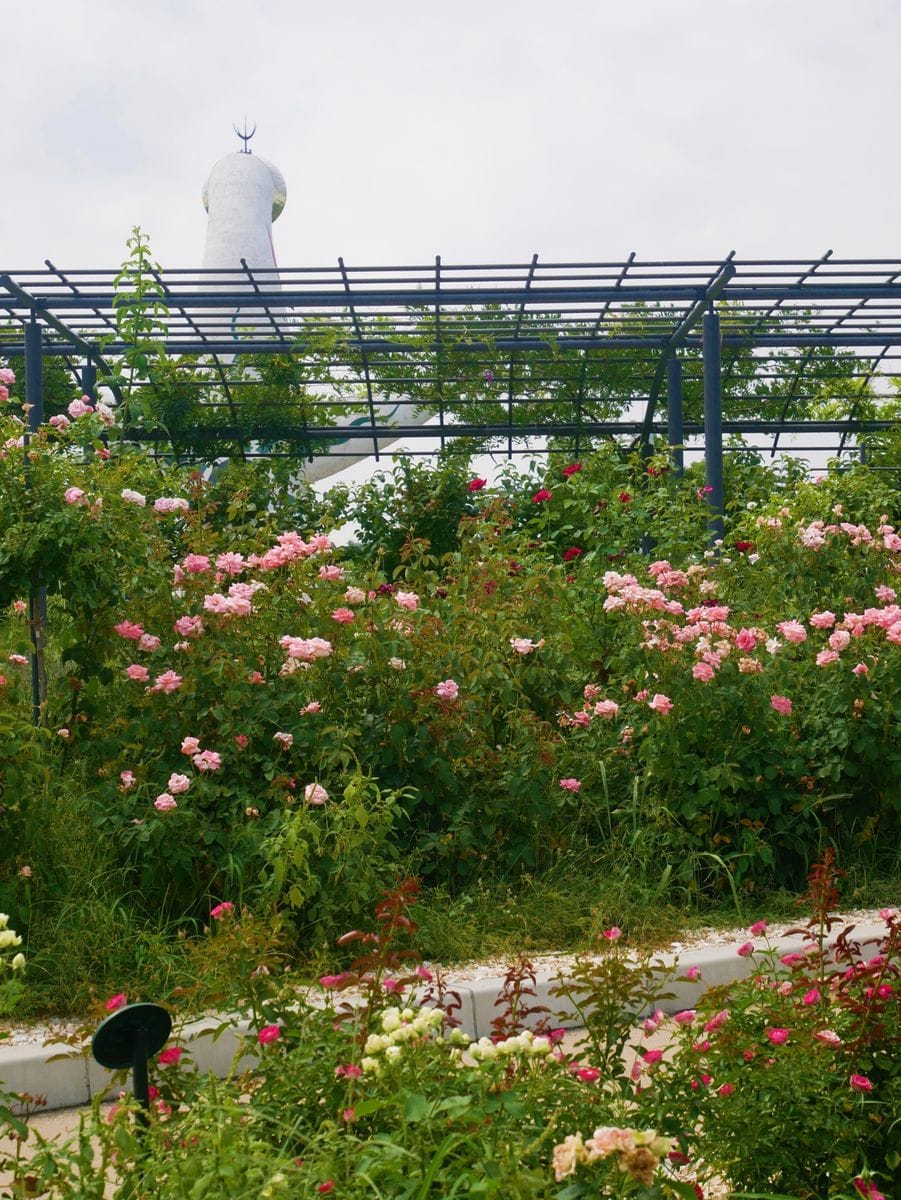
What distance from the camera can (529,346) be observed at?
40.0ft

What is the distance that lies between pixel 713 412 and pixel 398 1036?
940 cm

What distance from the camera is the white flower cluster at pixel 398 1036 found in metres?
2.00

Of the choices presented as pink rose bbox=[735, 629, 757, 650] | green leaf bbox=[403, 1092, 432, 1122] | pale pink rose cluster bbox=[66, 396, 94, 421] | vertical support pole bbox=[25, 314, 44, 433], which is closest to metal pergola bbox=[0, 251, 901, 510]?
vertical support pole bbox=[25, 314, 44, 433]

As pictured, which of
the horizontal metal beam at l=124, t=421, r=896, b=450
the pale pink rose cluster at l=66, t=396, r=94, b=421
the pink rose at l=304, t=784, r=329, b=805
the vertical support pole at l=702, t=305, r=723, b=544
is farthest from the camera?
the horizontal metal beam at l=124, t=421, r=896, b=450

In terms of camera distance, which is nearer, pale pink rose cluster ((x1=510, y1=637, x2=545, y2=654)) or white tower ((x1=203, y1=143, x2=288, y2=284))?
pale pink rose cluster ((x1=510, y1=637, x2=545, y2=654))

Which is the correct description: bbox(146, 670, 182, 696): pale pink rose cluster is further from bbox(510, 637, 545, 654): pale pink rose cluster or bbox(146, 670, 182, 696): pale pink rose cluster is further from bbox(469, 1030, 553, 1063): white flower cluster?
bbox(469, 1030, 553, 1063): white flower cluster

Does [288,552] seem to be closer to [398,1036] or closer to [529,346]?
[398,1036]

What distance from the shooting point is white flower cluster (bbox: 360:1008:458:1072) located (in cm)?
200

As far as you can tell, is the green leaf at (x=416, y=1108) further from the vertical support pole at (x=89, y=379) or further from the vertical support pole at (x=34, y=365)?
the vertical support pole at (x=89, y=379)

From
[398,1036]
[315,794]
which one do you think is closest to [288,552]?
[315,794]

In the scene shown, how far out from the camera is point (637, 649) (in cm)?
491

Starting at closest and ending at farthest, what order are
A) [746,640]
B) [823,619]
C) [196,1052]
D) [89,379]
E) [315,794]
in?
[196,1052], [315,794], [746,640], [823,619], [89,379]

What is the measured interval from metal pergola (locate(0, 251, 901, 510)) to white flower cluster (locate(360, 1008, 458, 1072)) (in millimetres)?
7812

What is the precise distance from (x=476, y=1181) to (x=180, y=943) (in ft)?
7.28
